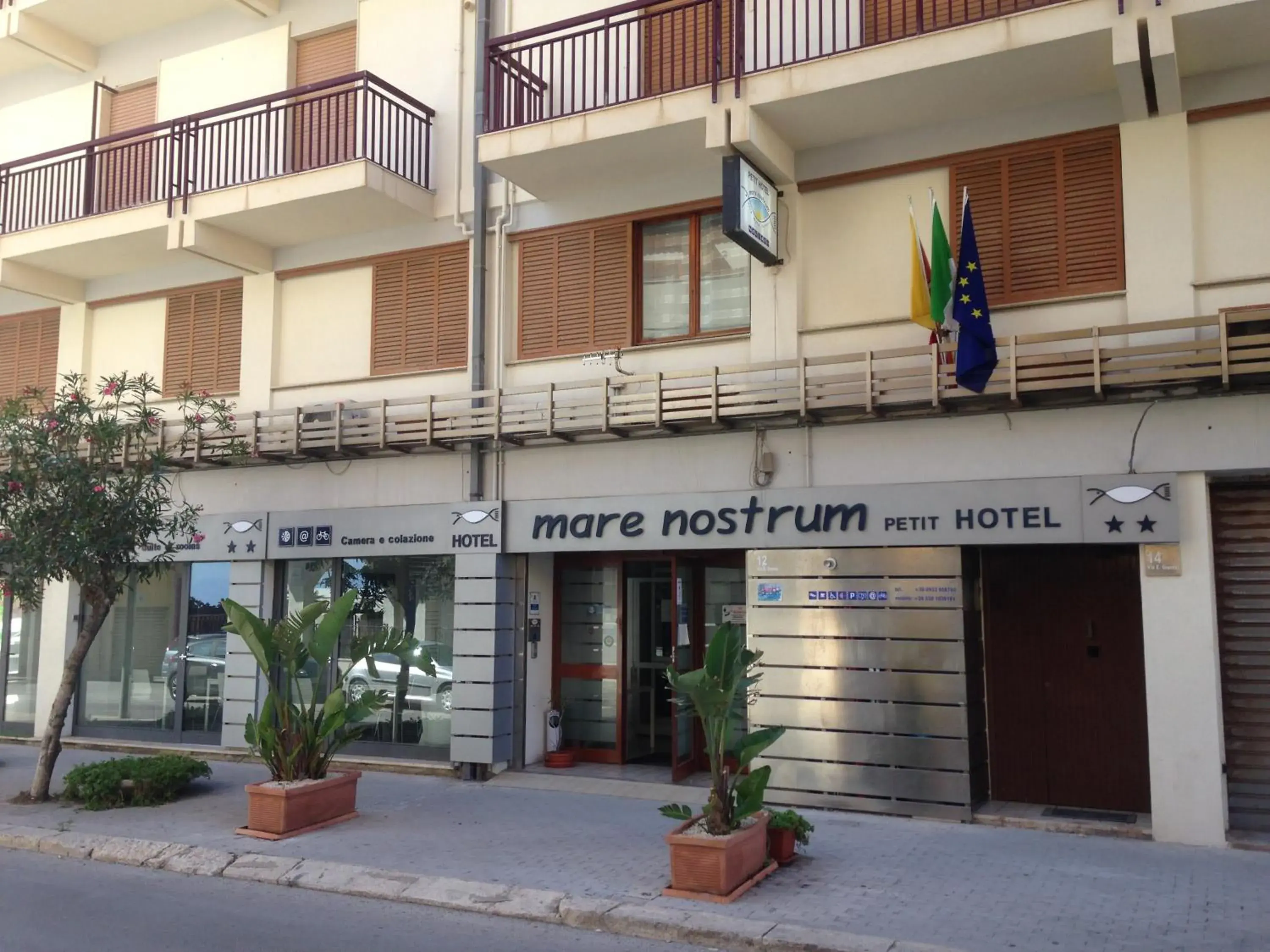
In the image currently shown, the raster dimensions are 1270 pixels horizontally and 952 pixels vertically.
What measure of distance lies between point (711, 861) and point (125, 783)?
21.3 ft

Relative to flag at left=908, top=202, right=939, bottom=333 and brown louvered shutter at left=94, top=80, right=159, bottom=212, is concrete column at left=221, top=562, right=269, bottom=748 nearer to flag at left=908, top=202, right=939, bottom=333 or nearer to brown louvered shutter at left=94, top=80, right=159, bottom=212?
brown louvered shutter at left=94, top=80, right=159, bottom=212

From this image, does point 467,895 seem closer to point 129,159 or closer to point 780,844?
point 780,844

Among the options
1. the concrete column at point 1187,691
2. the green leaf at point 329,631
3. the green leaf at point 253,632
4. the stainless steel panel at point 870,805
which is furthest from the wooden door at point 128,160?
the concrete column at point 1187,691

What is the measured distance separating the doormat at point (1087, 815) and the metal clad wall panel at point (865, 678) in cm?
87

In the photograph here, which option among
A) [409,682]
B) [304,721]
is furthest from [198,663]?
[304,721]

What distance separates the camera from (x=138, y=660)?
15.3 m

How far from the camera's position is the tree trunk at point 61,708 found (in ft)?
37.2

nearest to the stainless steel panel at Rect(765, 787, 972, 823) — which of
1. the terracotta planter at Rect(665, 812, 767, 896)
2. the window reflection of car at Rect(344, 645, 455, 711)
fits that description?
the terracotta planter at Rect(665, 812, 767, 896)

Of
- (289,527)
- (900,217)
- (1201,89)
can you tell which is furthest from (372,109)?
(1201,89)

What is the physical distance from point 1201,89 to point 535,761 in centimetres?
954

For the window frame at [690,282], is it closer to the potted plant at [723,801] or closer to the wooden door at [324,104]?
the wooden door at [324,104]

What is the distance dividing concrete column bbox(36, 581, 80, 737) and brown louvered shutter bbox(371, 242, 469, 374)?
230 inches

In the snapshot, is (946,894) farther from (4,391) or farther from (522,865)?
(4,391)

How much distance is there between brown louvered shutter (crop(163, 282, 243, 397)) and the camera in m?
14.8
